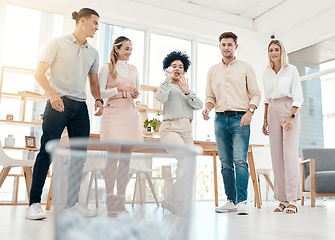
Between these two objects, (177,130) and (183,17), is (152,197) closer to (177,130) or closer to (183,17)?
(177,130)

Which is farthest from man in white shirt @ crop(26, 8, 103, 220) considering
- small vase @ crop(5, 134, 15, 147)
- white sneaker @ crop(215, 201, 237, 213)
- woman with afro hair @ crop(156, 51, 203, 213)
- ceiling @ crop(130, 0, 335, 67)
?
ceiling @ crop(130, 0, 335, 67)

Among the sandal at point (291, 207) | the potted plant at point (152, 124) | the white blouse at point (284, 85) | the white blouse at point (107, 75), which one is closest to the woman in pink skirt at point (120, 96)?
the white blouse at point (107, 75)

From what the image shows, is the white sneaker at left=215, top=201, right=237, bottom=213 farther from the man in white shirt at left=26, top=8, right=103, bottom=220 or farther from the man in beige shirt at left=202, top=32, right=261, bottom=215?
the man in white shirt at left=26, top=8, right=103, bottom=220

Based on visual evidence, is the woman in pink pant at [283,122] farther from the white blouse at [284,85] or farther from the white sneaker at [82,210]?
the white sneaker at [82,210]

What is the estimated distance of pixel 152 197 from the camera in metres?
0.69

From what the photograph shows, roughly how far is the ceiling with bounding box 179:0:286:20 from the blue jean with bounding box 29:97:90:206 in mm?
4396

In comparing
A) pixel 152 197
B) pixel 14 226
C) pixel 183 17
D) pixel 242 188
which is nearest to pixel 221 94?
pixel 242 188

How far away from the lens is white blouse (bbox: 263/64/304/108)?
277 cm

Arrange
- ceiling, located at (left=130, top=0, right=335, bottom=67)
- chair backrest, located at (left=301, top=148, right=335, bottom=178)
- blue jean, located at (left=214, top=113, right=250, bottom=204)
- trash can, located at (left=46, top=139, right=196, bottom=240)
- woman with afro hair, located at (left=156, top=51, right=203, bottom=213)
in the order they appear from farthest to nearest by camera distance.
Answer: ceiling, located at (left=130, top=0, right=335, bottom=67), chair backrest, located at (left=301, top=148, right=335, bottom=178), blue jean, located at (left=214, top=113, right=250, bottom=204), woman with afro hair, located at (left=156, top=51, right=203, bottom=213), trash can, located at (left=46, top=139, right=196, bottom=240)

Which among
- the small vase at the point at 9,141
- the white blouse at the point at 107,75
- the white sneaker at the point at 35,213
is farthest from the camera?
the small vase at the point at 9,141

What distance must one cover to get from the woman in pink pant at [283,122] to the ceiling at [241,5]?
3247 millimetres

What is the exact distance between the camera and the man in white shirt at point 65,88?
1.92 meters

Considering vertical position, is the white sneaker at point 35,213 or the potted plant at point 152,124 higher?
the potted plant at point 152,124

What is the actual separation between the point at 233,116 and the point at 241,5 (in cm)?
393
